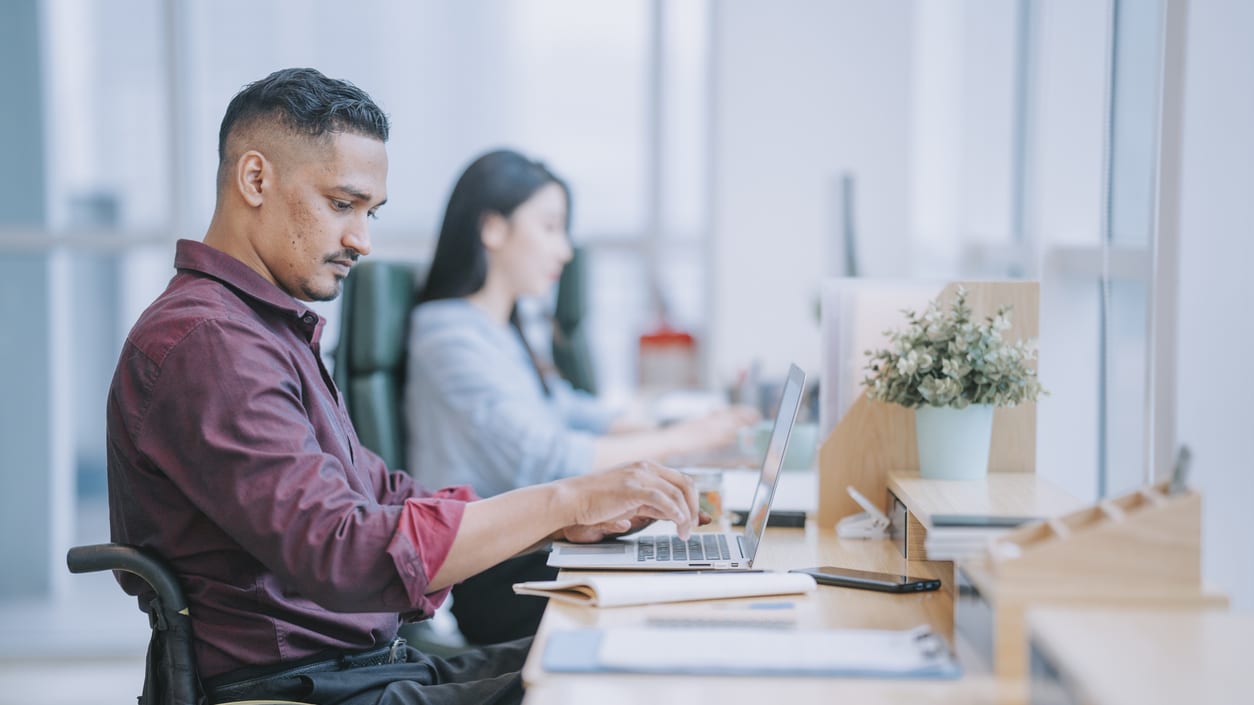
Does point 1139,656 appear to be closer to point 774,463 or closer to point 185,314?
point 774,463

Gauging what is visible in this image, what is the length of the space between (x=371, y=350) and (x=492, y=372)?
9.9 inches

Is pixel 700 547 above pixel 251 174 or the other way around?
the other way around

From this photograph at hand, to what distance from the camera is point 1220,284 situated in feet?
4.92

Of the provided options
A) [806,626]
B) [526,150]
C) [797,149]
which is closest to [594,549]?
[806,626]

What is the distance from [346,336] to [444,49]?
174cm

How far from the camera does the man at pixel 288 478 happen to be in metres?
1.28

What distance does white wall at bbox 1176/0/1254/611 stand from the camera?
1469 millimetres

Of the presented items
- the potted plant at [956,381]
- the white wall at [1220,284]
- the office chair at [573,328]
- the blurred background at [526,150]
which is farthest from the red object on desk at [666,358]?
the white wall at [1220,284]

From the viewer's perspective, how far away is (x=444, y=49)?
391cm

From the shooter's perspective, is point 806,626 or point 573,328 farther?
point 573,328

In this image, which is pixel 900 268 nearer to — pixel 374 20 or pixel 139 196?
pixel 374 20

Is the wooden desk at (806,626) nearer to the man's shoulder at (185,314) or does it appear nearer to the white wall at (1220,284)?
the white wall at (1220,284)

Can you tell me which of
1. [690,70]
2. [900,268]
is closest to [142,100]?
[690,70]

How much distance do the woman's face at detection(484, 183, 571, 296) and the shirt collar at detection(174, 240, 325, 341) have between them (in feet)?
3.90
